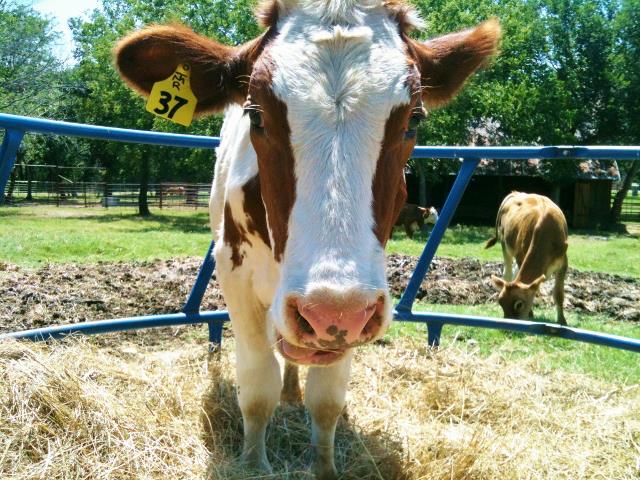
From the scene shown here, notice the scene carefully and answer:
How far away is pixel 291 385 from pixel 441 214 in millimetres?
1538

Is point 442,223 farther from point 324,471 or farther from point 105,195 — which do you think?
point 105,195

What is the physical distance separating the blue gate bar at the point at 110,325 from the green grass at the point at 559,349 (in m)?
2.03

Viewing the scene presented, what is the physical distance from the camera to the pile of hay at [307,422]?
112 inches

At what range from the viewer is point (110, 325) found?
4102mm

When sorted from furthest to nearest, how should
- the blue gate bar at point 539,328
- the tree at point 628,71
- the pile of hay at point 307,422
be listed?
the tree at point 628,71
the blue gate bar at point 539,328
the pile of hay at point 307,422

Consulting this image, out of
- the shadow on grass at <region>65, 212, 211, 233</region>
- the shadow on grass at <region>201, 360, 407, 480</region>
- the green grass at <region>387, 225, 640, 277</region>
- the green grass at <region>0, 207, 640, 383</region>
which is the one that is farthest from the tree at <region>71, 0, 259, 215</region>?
the shadow on grass at <region>201, 360, 407, 480</region>

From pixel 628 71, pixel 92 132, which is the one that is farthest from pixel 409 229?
pixel 628 71

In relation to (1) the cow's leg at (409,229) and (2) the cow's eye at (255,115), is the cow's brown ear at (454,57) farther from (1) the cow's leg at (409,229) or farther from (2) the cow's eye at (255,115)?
(1) the cow's leg at (409,229)

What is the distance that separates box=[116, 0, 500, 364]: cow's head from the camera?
6.30 ft

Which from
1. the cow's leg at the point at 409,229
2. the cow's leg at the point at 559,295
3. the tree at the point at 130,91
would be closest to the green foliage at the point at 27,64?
the tree at the point at 130,91

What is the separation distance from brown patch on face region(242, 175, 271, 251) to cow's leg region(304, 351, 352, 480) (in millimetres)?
810

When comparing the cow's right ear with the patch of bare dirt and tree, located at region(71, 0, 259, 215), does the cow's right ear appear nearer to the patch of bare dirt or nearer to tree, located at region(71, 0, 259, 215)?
the patch of bare dirt

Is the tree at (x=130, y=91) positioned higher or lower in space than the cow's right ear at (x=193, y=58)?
higher

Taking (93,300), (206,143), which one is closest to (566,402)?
(206,143)
